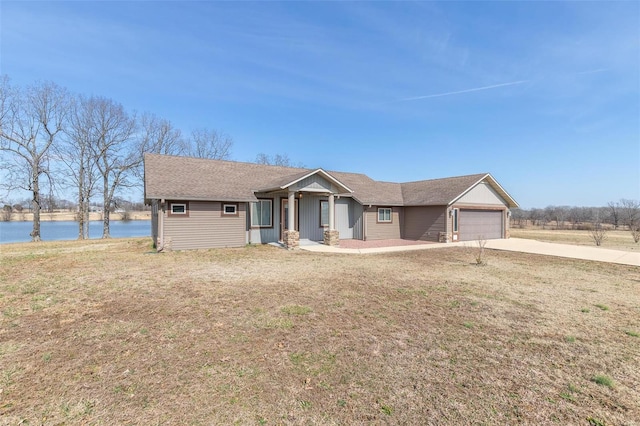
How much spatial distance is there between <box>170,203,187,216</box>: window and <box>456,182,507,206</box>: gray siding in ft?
52.5

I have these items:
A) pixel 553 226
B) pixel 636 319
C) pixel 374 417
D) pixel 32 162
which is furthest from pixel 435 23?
pixel 553 226

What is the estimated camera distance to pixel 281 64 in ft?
55.1

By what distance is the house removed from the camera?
44.9ft

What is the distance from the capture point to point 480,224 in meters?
19.6

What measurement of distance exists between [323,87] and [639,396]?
67.2 feet

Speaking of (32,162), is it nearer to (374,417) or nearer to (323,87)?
(323,87)

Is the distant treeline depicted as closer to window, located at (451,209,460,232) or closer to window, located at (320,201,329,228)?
window, located at (451,209,460,232)

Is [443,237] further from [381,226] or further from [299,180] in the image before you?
[299,180]

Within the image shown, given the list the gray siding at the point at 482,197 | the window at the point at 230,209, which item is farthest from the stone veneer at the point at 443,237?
the window at the point at 230,209

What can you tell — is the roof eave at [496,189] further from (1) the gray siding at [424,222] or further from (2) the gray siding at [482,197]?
(1) the gray siding at [424,222]

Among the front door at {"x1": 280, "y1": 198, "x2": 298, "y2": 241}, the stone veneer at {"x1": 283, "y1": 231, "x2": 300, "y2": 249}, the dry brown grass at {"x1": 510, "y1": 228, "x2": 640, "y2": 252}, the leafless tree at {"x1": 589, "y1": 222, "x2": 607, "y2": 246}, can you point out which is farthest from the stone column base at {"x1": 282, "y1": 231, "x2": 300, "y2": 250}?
the leafless tree at {"x1": 589, "y1": 222, "x2": 607, "y2": 246}

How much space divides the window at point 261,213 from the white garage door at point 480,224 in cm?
1240

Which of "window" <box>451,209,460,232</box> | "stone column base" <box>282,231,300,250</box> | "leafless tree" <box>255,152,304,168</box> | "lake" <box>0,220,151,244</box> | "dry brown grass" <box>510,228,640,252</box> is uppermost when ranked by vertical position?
"leafless tree" <box>255,152,304,168</box>

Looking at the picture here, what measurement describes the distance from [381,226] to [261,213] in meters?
8.34
